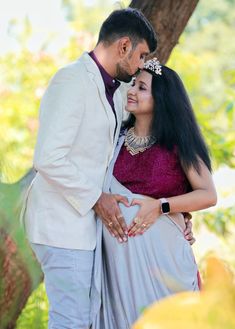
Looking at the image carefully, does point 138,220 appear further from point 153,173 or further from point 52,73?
point 52,73

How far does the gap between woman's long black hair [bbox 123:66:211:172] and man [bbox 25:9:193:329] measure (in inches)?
8.6

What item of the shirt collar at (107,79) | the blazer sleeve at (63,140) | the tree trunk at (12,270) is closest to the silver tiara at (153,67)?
the shirt collar at (107,79)

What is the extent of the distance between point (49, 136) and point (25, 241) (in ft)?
5.19

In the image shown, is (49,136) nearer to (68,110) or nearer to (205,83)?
(68,110)

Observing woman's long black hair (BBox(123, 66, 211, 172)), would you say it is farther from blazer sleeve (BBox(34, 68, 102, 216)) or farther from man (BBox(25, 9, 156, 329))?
blazer sleeve (BBox(34, 68, 102, 216))

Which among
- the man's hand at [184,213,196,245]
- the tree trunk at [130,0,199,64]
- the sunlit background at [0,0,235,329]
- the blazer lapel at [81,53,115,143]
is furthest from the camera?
the sunlit background at [0,0,235,329]

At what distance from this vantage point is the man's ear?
2.97m

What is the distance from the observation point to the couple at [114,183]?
2.86 m

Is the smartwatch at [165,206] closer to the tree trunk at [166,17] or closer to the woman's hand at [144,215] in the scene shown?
the woman's hand at [144,215]

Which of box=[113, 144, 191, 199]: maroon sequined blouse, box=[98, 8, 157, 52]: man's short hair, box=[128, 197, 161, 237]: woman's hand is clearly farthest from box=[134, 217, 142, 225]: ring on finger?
box=[98, 8, 157, 52]: man's short hair

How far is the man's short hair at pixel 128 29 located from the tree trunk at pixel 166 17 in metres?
1.64

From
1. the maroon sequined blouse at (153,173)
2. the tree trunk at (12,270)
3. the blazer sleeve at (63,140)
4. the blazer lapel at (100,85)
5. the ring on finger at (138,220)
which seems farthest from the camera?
the maroon sequined blouse at (153,173)

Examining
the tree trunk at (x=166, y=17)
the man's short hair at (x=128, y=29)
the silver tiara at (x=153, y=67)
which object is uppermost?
the tree trunk at (x=166, y=17)

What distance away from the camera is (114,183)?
312 centimetres
